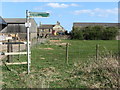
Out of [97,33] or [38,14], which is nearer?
[38,14]

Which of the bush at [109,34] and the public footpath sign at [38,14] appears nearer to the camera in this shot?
the public footpath sign at [38,14]

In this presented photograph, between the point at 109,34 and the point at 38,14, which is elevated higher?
the point at 109,34

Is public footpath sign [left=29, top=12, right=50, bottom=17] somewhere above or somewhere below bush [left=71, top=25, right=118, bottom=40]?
below

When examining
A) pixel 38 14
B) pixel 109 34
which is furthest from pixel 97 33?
pixel 38 14

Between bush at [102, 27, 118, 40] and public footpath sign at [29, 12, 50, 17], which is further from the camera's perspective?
bush at [102, 27, 118, 40]

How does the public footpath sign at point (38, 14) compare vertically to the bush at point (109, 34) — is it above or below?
below

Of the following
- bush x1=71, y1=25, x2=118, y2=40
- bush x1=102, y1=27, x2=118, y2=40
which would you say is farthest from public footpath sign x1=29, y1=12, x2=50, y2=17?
bush x1=102, y1=27, x2=118, y2=40

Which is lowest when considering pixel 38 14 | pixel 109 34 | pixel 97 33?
pixel 38 14

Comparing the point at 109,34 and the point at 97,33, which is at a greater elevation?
the point at 97,33

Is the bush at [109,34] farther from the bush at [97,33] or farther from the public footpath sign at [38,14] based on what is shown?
the public footpath sign at [38,14]

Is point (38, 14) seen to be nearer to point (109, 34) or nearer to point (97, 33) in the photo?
point (97, 33)

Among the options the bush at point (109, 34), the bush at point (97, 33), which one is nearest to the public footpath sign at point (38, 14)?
the bush at point (97, 33)

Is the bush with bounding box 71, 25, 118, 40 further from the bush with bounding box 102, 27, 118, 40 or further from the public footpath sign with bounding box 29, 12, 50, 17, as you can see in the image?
the public footpath sign with bounding box 29, 12, 50, 17

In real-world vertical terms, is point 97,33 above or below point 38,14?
above
